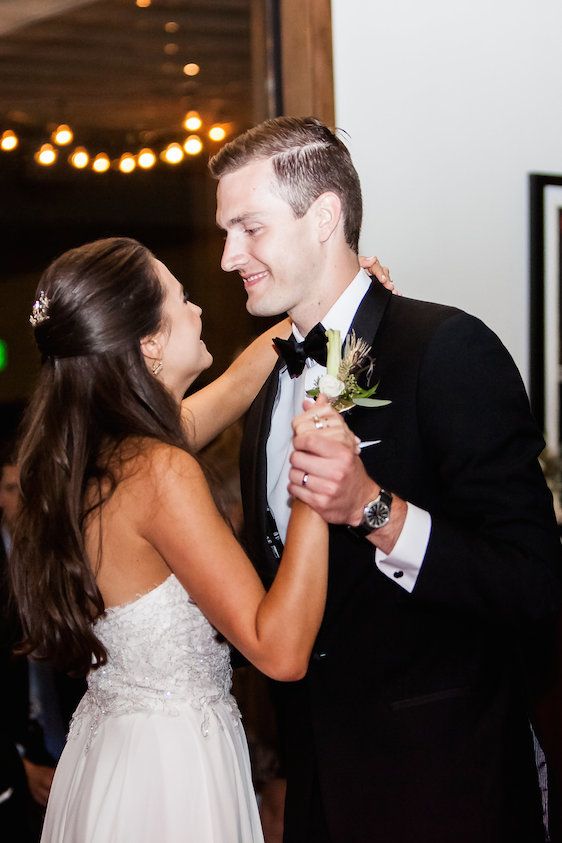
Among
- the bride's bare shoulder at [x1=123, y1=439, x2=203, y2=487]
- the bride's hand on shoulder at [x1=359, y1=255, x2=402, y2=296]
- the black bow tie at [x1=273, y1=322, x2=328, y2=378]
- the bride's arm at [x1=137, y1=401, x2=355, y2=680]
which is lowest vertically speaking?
the bride's arm at [x1=137, y1=401, x2=355, y2=680]

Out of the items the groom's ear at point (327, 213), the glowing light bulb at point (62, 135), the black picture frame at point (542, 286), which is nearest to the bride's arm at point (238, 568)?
the groom's ear at point (327, 213)

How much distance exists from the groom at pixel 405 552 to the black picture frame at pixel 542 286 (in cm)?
168

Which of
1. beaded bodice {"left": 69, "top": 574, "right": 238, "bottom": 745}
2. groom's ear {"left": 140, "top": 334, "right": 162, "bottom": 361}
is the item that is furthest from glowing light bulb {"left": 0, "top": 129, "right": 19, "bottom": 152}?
beaded bodice {"left": 69, "top": 574, "right": 238, "bottom": 745}

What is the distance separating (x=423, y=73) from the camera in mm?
3338

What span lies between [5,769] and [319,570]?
1.54 m

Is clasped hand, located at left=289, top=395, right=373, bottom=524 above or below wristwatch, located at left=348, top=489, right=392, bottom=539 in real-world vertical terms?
above

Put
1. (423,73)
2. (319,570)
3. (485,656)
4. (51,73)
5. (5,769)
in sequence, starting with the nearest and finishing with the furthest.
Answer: (319,570)
(485,656)
(5,769)
(423,73)
(51,73)

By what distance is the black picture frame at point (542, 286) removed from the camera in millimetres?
3547

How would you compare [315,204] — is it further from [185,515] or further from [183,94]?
[183,94]

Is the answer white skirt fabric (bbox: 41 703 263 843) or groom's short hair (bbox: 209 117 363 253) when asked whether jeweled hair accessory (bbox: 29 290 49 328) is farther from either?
white skirt fabric (bbox: 41 703 263 843)

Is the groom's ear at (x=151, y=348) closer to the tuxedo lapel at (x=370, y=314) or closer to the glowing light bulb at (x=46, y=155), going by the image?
the tuxedo lapel at (x=370, y=314)

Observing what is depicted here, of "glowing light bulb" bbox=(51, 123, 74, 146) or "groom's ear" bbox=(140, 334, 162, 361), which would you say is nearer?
"groom's ear" bbox=(140, 334, 162, 361)

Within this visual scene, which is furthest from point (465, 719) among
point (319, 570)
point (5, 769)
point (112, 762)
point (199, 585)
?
point (5, 769)

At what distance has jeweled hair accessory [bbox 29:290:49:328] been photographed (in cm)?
197
